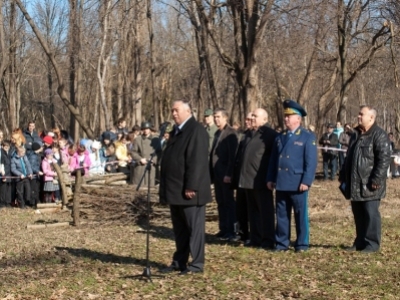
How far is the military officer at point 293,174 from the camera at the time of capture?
1088 centimetres

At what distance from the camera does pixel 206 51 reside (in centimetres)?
2202

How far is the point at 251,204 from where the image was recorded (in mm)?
11750

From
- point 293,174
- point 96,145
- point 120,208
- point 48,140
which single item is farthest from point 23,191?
point 293,174

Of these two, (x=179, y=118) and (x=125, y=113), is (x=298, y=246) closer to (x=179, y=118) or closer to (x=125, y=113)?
(x=179, y=118)

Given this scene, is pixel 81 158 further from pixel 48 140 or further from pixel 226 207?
pixel 226 207

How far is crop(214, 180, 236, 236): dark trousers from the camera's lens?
41.0 feet

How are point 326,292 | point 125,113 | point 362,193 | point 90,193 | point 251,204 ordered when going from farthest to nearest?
1. point 125,113
2. point 90,193
3. point 251,204
4. point 362,193
5. point 326,292

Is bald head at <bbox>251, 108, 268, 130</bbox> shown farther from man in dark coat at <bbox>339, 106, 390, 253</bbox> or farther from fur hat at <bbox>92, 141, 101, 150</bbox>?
fur hat at <bbox>92, 141, 101, 150</bbox>

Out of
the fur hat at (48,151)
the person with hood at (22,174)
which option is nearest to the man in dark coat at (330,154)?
the fur hat at (48,151)

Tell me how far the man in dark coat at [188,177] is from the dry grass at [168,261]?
471 millimetres

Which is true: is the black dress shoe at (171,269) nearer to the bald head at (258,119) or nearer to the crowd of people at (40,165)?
the bald head at (258,119)

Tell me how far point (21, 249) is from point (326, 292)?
5.17 metres

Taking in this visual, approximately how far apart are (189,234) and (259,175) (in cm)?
224

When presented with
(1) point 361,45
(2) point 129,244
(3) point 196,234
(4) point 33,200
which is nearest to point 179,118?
(3) point 196,234
